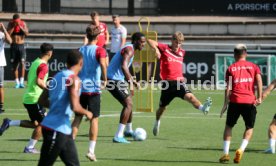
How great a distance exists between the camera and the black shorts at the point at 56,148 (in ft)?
36.1

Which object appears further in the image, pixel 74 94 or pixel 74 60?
pixel 74 60

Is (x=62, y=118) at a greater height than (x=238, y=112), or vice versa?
(x=62, y=118)

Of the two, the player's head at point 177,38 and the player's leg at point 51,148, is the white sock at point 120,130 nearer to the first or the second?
the player's head at point 177,38

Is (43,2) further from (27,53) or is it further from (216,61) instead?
(216,61)

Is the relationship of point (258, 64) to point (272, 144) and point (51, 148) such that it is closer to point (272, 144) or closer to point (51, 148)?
point (272, 144)

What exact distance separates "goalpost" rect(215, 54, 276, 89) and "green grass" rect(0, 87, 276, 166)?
510 cm

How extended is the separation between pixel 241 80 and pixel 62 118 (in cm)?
440

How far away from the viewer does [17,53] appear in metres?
29.2

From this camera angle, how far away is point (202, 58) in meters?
30.2

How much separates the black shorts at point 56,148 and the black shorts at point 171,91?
7469 mm

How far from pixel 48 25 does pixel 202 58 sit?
9552 mm

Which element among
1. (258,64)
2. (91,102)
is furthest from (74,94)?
(258,64)

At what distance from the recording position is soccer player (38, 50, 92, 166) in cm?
1102

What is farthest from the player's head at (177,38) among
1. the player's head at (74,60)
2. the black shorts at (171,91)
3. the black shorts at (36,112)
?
the player's head at (74,60)
